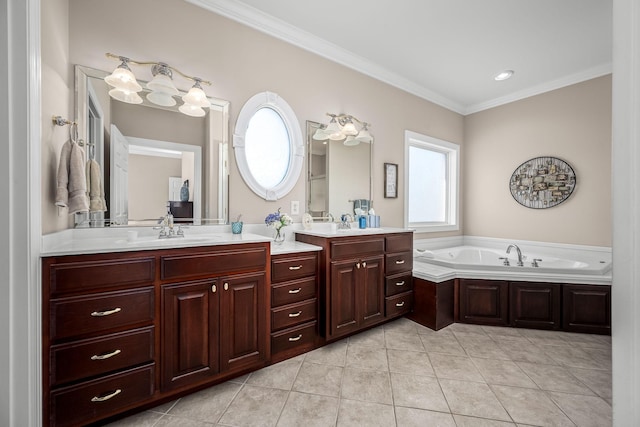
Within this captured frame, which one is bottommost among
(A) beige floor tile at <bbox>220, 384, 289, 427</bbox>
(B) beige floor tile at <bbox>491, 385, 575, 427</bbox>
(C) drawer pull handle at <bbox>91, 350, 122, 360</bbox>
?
(B) beige floor tile at <bbox>491, 385, 575, 427</bbox>

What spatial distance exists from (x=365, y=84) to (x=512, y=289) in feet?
9.09

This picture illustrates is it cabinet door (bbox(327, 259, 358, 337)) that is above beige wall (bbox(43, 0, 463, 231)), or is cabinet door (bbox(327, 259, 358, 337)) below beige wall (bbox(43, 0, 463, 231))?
below

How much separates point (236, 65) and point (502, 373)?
3216 mm

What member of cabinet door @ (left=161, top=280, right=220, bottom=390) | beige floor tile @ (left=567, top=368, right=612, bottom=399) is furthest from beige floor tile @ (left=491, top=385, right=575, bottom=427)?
cabinet door @ (left=161, top=280, right=220, bottom=390)

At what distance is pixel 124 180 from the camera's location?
1.91 m

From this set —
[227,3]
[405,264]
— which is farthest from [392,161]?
[227,3]

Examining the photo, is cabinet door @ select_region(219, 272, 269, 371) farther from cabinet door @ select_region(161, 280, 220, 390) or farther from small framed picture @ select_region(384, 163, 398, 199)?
small framed picture @ select_region(384, 163, 398, 199)

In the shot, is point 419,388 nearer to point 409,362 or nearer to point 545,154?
point 409,362

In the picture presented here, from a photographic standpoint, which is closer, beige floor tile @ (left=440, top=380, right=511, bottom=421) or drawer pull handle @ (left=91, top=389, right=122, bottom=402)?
drawer pull handle @ (left=91, top=389, right=122, bottom=402)

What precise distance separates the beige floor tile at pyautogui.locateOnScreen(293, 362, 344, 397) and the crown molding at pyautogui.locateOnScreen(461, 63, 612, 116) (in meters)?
4.31

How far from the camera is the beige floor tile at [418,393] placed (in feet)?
5.35

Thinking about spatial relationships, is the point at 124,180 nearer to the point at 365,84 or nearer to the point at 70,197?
the point at 70,197

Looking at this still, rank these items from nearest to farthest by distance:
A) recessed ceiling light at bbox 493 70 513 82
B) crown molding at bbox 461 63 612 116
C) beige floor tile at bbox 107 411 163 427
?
beige floor tile at bbox 107 411 163 427 → crown molding at bbox 461 63 612 116 → recessed ceiling light at bbox 493 70 513 82

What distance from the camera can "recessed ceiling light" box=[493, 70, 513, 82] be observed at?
3359 millimetres
